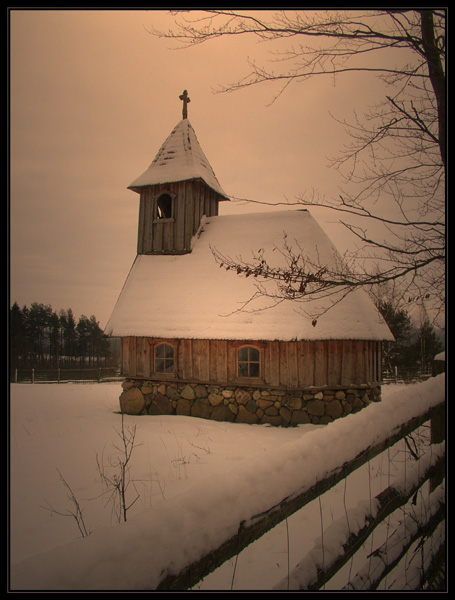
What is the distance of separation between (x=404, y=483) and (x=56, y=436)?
28.0 feet

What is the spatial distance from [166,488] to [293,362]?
5.33 meters

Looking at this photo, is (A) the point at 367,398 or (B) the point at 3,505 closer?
(B) the point at 3,505

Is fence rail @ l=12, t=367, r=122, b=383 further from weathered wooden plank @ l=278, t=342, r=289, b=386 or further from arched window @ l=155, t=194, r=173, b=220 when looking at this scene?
weathered wooden plank @ l=278, t=342, r=289, b=386

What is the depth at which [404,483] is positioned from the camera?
2189 mm

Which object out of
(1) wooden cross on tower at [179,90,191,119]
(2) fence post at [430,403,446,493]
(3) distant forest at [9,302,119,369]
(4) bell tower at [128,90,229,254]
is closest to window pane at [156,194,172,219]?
(4) bell tower at [128,90,229,254]

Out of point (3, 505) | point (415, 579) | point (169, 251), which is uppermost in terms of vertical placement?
point (169, 251)

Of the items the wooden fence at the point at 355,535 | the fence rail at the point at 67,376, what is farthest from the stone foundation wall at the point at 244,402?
the fence rail at the point at 67,376

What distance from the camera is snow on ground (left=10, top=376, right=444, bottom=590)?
110cm

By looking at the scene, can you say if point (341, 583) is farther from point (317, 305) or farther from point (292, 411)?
point (317, 305)

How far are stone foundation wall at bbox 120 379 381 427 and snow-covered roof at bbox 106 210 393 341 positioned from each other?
5.67 feet

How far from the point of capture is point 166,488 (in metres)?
5.27

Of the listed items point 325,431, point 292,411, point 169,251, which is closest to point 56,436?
point 292,411

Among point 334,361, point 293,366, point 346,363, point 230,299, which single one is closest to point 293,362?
point 293,366

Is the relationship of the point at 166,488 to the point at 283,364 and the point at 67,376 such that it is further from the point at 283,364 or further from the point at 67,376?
the point at 67,376
